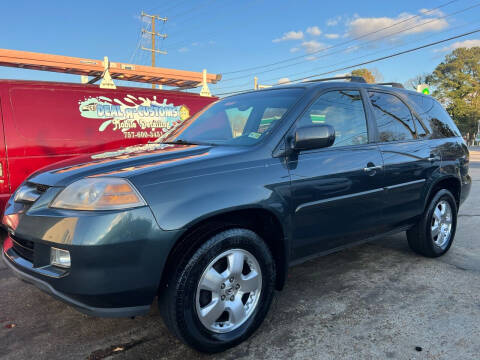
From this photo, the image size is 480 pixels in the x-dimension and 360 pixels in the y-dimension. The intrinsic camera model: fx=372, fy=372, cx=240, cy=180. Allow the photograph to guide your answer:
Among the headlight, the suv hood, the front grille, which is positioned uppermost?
the suv hood

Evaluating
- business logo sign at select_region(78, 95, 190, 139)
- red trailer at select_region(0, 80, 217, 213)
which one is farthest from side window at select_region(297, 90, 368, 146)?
red trailer at select_region(0, 80, 217, 213)

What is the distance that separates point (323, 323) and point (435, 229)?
2.03 metres

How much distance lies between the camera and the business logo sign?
16.2 feet

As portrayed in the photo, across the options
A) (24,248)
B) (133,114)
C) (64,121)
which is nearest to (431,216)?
(24,248)

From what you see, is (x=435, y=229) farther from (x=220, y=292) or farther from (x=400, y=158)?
(x=220, y=292)

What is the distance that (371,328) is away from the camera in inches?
101

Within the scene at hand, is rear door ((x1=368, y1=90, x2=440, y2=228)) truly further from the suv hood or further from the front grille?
the front grille

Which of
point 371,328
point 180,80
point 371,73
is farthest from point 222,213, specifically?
point 371,73

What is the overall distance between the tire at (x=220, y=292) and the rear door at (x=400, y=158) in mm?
1442

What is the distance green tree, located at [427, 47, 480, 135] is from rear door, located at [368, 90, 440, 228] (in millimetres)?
52132

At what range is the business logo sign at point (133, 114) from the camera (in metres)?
4.94

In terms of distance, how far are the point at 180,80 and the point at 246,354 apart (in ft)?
24.0

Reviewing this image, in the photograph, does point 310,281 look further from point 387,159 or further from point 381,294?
point 387,159

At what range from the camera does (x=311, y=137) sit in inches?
98.1
